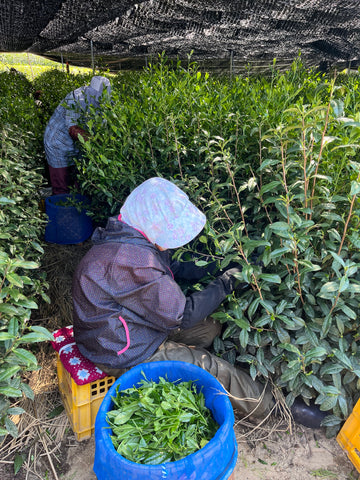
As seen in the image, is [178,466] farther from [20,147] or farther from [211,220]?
[20,147]

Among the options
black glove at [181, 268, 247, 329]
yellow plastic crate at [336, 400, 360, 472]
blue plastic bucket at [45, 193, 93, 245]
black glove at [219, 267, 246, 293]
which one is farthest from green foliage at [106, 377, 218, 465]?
blue plastic bucket at [45, 193, 93, 245]

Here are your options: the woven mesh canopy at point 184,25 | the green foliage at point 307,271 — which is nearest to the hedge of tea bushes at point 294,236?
the green foliage at point 307,271

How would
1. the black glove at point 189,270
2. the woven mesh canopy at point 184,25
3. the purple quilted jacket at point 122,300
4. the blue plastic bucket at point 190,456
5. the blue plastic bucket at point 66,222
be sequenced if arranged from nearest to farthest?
1. the blue plastic bucket at point 190,456
2. the purple quilted jacket at point 122,300
3. the black glove at point 189,270
4. the blue plastic bucket at point 66,222
5. the woven mesh canopy at point 184,25

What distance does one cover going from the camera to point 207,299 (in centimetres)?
190

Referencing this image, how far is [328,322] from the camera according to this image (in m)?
1.74

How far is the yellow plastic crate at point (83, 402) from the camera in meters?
1.82

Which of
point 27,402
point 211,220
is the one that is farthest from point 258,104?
point 27,402

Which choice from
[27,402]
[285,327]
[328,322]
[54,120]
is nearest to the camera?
[328,322]

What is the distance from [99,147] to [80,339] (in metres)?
1.43

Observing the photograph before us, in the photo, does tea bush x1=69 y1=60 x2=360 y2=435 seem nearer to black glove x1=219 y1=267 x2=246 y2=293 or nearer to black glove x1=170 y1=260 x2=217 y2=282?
black glove x1=219 y1=267 x2=246 y2=293

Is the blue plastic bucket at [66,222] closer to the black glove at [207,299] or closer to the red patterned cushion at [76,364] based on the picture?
the red patterned cushion at [76,364]

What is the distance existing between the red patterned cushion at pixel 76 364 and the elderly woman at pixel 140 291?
0.17 feet

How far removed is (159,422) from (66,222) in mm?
2690

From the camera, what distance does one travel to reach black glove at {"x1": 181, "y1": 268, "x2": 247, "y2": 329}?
1.87 m
